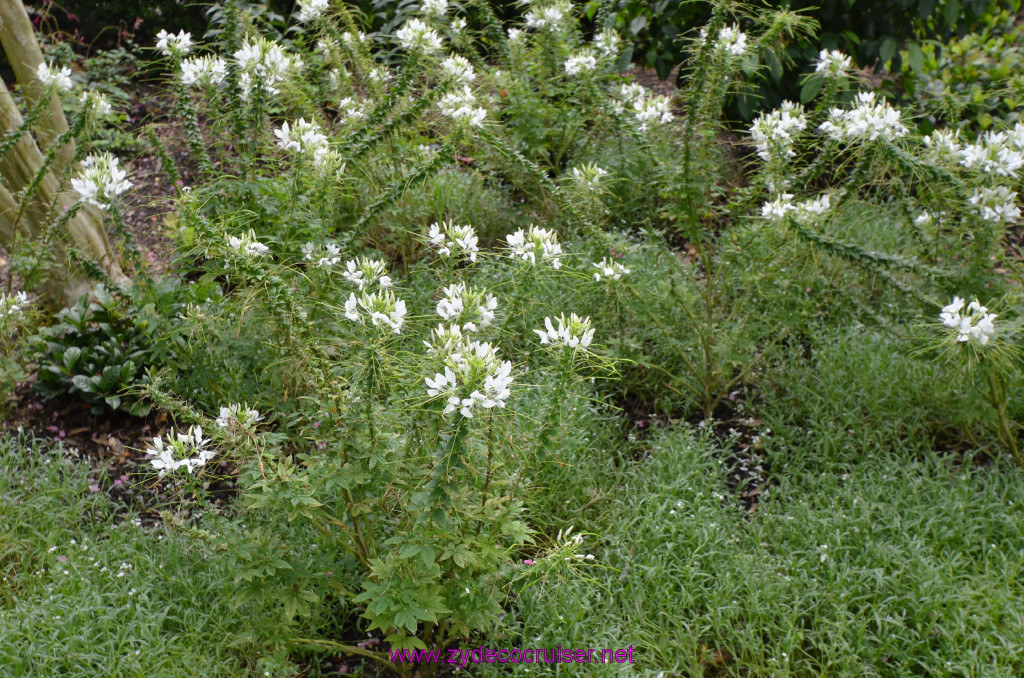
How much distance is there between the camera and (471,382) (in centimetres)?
186

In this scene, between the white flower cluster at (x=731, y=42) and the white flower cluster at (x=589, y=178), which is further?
the white flower cluster at (x=731, y=42)

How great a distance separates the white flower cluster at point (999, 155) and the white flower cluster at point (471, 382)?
7.82 feet

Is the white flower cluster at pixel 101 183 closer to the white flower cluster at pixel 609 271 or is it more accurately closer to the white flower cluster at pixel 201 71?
the white flower cluster at pixel 201 71

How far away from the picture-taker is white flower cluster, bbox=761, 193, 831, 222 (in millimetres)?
3234

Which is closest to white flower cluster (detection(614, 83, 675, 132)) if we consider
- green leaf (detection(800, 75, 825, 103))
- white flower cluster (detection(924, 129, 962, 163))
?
green leaf (detection(800, 75, 825, 103))

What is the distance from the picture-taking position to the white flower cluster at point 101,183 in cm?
290

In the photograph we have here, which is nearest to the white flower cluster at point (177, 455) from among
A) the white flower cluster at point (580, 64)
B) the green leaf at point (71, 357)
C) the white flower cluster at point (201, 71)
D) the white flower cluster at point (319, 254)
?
the white flower cluster at point (319, 254)

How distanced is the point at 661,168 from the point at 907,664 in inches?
88.2

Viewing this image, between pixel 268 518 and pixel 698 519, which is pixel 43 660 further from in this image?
pixel 698 519

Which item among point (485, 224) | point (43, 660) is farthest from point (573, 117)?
point (43, 660)

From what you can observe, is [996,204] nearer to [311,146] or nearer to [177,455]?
[311,146]

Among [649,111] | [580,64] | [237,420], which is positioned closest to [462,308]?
[237,420]

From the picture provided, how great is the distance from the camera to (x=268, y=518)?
2754mm

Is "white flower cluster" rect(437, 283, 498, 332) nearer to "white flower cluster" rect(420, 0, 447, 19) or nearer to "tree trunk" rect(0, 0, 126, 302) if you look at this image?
"white flower cluster" rect(420, 0, 447, 19)
